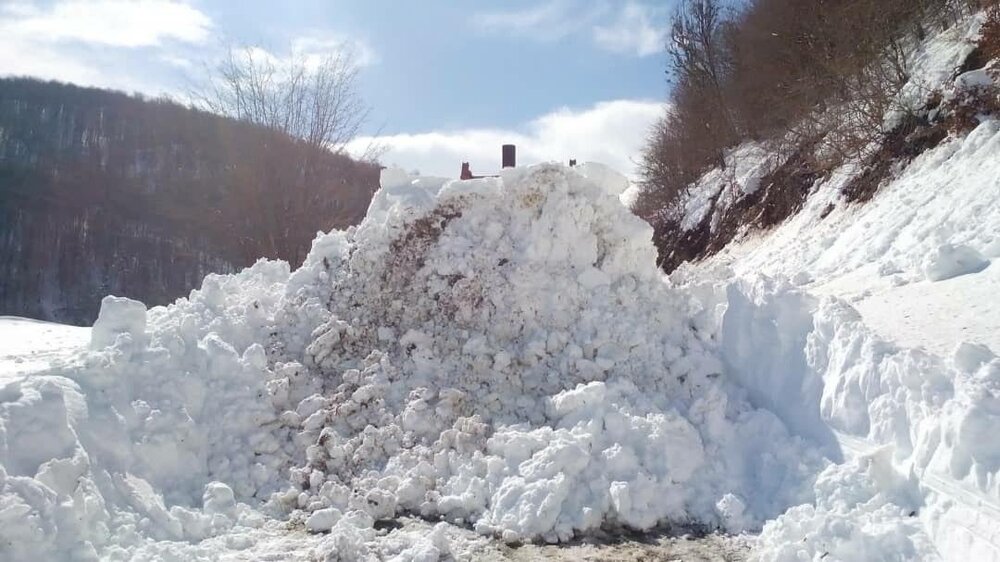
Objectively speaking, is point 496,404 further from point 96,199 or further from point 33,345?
point 96,199

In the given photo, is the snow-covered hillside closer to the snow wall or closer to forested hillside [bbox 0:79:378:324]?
the snow wall

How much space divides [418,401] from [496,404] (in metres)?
0.66

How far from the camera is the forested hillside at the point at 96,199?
161ft

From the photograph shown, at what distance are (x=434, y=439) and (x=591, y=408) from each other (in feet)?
4.15

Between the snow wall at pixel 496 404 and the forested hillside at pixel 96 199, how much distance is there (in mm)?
33310

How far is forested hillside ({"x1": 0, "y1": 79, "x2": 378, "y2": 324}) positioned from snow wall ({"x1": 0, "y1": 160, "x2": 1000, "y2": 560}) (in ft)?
109

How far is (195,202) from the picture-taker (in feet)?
175

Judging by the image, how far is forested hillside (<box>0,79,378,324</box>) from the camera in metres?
48.9

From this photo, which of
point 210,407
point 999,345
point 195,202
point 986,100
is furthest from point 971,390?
point 195,202

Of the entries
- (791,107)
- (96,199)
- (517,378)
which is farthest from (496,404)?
(96,199)

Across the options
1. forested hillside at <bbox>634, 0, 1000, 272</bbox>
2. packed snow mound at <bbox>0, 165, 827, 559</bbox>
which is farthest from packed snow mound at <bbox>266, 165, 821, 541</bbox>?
forested hillside at <bbox>634, 0, 1000, 272</bbox>

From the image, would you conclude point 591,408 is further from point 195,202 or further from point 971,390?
point 195,202

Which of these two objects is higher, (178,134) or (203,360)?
(178,134)

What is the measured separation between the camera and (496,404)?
19.6 ft
